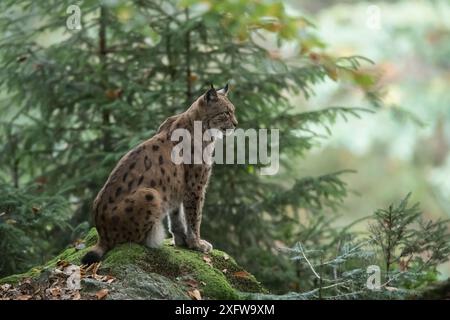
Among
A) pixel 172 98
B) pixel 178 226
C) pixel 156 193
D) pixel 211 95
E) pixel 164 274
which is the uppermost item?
pixel 172 98

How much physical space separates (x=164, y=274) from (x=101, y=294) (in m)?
0.63

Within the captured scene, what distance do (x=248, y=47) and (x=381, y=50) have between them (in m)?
7.59

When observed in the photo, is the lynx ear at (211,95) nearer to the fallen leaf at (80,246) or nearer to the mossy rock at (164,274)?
the mossy rock at (164,274)

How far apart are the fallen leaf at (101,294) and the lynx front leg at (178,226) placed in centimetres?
129

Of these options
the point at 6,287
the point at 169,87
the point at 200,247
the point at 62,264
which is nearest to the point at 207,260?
the point at 200,247

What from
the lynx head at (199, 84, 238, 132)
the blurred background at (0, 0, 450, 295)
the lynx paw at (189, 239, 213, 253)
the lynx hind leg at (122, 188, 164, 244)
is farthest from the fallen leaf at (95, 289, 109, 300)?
the blurred background at (0, 0, 450, 295)

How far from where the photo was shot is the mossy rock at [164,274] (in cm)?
445

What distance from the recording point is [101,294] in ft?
14.2

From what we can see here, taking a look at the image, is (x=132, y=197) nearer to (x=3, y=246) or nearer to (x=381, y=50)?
(x=3, y=246)

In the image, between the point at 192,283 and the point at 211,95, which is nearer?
the point at 192,283

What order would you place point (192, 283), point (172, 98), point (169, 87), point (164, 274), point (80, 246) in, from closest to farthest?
point (192, 283) → point (164, 274) → point (80, 246) → point (169, 87) → point (172, 98)

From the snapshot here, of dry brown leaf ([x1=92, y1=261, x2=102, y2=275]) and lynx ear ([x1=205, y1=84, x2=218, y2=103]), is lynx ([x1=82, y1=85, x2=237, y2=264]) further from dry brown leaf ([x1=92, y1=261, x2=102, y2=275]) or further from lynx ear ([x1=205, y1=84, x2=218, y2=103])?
dry brown leaf ([x1=92, y1=261, x2=102, y2=275])

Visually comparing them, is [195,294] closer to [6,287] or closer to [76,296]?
[76,296]
